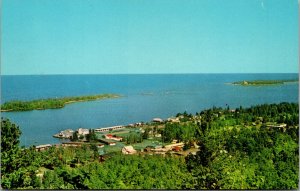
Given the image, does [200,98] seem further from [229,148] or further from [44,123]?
[44,123]

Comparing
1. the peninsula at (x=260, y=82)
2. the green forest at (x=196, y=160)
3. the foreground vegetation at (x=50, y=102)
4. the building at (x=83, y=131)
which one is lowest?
the green forest at (x=196, y=160)

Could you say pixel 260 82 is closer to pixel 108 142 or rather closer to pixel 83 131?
pixel 108 142

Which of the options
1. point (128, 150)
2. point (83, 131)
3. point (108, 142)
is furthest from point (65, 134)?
point (128, 150)

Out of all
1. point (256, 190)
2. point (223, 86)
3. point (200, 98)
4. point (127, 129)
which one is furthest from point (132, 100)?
point (256, 190)

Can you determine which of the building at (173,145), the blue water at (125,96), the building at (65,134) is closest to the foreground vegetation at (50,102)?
the blue water at (125,96)

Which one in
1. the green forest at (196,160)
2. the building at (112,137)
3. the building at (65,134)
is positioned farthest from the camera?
the building at (112,137)

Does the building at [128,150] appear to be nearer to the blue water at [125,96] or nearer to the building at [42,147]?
the blue water at [125,96]
